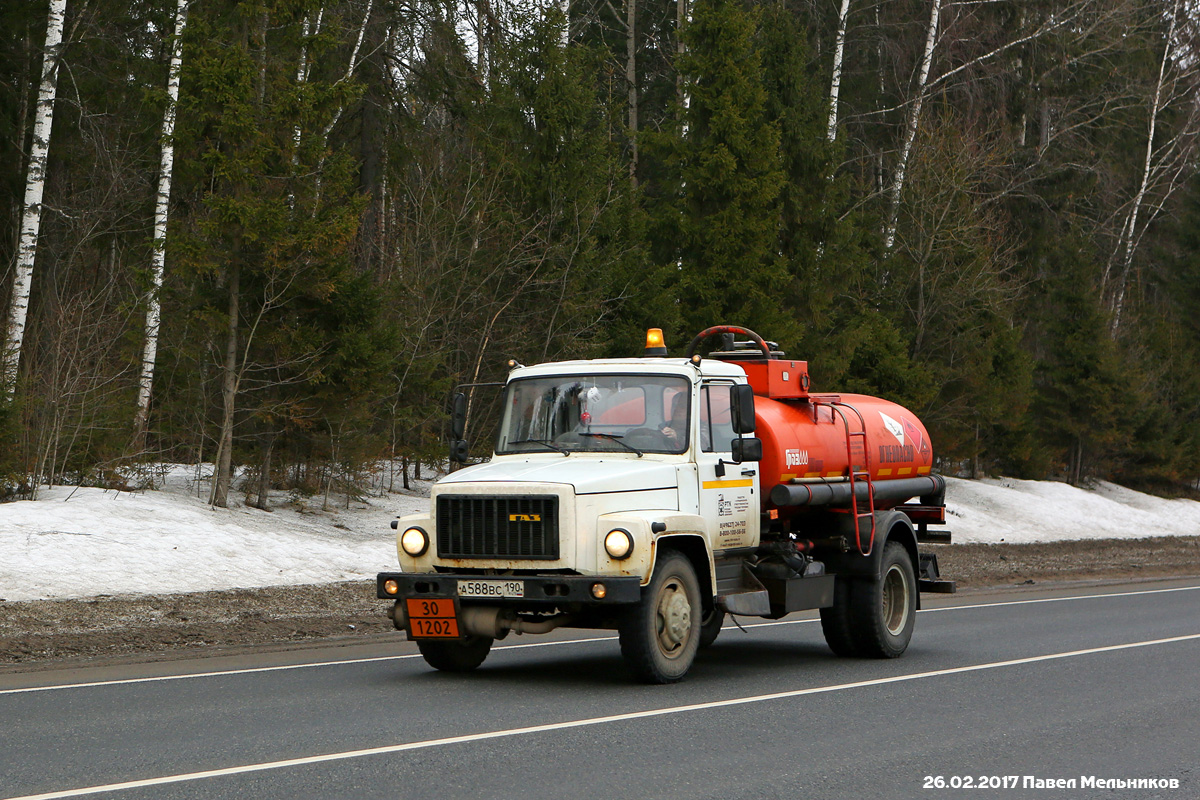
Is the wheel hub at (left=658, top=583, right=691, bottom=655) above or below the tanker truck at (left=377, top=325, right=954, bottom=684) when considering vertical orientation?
below

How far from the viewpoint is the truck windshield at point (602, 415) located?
36.3 feet

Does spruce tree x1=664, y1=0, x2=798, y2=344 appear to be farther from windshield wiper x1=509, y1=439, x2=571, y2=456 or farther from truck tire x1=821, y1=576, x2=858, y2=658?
windshield wiper x1=509, y1=439, x2=571, y2=456

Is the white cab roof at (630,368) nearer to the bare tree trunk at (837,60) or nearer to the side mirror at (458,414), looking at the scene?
the side mirror at (458,414)

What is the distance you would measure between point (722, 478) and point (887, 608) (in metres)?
2.89

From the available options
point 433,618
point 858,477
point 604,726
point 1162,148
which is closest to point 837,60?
point 1162,148

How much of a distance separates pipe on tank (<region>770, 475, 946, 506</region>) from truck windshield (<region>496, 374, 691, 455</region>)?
1.18m

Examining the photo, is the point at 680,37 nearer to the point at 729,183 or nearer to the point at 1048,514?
the point at 729,183

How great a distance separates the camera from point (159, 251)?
20297mm

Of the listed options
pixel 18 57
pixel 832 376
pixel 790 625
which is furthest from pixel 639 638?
pixel 18 57

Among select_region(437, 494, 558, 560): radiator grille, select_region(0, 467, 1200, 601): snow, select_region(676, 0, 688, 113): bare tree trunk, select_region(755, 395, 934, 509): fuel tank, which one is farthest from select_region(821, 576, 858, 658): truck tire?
select_region(676, 0, 688, 113): bare tree trunk

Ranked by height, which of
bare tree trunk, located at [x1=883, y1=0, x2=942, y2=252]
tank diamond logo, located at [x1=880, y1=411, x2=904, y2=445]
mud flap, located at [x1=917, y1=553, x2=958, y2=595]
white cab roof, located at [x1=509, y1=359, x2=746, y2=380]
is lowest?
mud flap, located at [x1=917, y1=553, x2=958, y2=595]

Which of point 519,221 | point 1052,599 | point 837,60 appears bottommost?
point 1052,599

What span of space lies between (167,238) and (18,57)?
1088cm

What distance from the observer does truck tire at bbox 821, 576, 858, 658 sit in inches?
495
